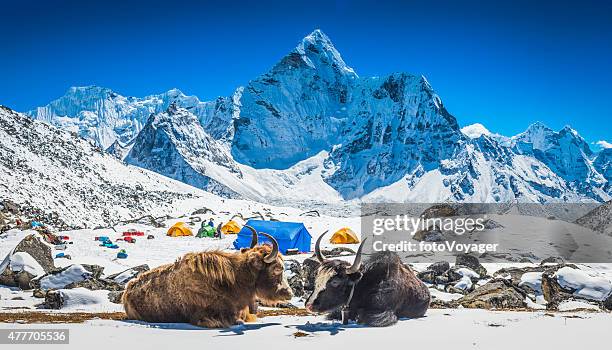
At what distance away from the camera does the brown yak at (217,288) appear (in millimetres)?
6891

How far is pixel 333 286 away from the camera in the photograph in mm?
7000

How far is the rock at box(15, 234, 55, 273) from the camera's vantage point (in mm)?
19312

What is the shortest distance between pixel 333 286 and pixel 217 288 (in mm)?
1621

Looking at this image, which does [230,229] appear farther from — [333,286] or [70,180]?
[333,286]

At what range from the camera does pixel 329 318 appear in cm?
738

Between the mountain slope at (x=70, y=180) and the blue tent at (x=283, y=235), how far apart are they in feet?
100

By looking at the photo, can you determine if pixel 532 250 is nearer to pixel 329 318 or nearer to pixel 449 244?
pixel 449 244

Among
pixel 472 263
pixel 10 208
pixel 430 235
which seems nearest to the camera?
pixel 472 263

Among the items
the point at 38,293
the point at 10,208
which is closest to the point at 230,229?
the point at 10,208

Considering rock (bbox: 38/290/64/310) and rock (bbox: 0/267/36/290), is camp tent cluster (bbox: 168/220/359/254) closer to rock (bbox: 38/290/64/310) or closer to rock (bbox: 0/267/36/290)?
rock (bbox: 0/267/36/290)

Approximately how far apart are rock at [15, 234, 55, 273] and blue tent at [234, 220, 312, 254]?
14431 mm

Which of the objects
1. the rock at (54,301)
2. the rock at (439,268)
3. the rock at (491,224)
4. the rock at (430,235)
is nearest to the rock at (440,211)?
the rock at (430,235)

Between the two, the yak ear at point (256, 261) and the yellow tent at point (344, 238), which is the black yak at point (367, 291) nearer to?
the yak ear at point (256, 261)

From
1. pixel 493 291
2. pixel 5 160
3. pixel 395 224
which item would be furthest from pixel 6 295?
pixel 5 160
